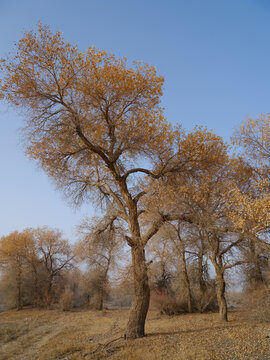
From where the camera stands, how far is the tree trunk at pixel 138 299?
8.92 metres

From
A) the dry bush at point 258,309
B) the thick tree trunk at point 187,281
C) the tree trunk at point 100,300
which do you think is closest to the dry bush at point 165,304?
the thick tree trunk at point 187,281

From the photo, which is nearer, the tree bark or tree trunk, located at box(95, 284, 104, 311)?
the tree bark

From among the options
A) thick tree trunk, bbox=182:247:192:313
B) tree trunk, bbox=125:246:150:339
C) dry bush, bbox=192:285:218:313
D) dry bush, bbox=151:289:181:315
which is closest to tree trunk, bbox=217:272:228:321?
dry bush, bbox=192:285:218:313

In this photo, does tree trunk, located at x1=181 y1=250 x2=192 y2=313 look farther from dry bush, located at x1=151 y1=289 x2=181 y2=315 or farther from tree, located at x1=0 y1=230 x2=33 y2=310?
tree, located at x1=0 y1=230 x2=33 y2=310

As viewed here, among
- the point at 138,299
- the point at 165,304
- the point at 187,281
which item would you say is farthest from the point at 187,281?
the point at 138,299

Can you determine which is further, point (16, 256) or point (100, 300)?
point (16, 256)

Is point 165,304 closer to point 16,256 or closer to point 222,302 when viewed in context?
point 222,302

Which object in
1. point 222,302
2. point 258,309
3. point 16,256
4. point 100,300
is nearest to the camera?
point 258,309

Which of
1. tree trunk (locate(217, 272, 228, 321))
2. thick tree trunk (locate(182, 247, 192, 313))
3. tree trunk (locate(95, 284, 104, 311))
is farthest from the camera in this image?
tree trunk (locate(95, 284, 104, 311))

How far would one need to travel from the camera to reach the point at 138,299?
909cm

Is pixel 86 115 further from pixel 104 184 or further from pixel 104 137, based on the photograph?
pixel 104 184

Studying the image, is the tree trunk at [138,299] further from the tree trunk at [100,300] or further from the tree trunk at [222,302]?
the tree trunk at [100,300]

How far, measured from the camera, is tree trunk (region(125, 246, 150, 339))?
351 inches

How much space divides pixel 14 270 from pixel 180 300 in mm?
20587
